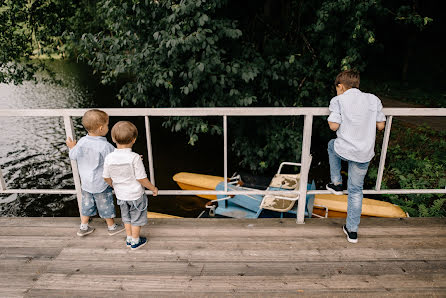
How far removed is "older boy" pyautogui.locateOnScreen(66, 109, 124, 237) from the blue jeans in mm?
2107

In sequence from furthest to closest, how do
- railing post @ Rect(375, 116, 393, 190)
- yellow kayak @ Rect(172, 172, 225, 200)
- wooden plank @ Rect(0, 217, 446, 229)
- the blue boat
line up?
yellow kayak @ Rect(172, 172, 225, 200) → the blue boat → wooden plank @ Rect(0, 217, 446, 229) → railing post @ Rect(375, 116, 393, 190)

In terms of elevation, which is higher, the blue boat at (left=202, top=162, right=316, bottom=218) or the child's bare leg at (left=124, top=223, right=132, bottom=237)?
the child's bare leg at (left=124, top=223, right=132, bottom=237)

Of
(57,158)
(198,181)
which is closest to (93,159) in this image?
(198,181)

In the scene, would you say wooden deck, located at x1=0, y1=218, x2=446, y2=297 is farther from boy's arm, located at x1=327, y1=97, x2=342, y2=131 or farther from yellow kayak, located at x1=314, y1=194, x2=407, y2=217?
yellow kayak, located at x1=314, y1=194, x2=407, y2=217

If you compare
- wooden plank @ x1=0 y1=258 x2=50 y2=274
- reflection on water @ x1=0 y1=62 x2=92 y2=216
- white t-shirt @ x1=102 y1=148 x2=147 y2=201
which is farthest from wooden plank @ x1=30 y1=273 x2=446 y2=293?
reflection on water @ x1=0 y1=62 x2=92 y2=216

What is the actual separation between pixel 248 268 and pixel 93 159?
1.65 meters

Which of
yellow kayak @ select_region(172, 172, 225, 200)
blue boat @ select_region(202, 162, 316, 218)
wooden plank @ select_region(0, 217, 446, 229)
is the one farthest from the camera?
yellow kayak @ select_region(172, 172, 225, 200)

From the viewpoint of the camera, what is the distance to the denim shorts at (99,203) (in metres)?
3.01

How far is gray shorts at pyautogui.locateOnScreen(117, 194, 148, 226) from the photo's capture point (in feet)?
9.23

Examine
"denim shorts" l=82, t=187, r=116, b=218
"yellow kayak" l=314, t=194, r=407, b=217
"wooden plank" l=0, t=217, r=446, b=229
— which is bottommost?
"yellow kayak" l=314, t=194, r=407, b=217

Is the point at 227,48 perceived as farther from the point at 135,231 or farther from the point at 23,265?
the point at 23,265

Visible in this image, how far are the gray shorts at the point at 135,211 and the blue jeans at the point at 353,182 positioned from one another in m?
1.81

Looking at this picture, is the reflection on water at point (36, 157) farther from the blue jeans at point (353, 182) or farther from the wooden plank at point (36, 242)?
the blue jeans at point (353, 182)

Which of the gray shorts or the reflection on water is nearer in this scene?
the gray shorts
